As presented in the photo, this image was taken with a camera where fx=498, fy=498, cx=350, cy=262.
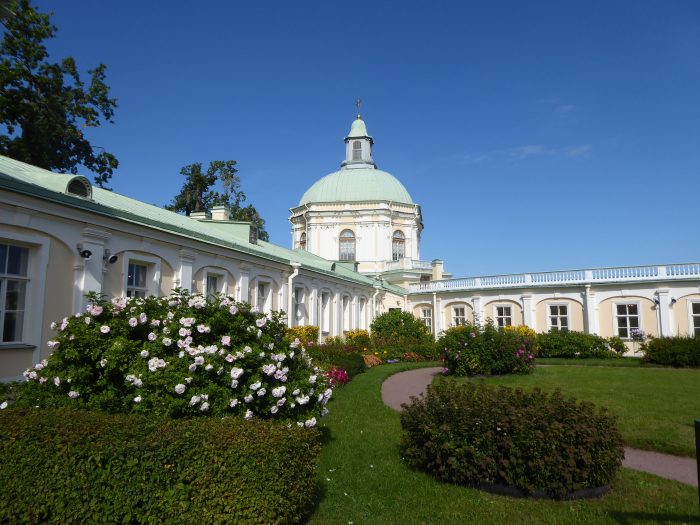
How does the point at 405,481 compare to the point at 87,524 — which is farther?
the point at 405,481

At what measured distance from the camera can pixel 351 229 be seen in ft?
138

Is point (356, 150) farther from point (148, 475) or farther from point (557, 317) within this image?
point (148, 475)

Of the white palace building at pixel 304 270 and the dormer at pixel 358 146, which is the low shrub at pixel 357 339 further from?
the dormer at pixel 358 146

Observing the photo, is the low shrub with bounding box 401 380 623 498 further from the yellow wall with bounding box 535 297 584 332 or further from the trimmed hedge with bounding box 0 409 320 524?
the yellow wall with bounding box 535 297 584 332

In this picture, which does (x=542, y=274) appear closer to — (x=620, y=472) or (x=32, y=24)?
(x=620, y=472)

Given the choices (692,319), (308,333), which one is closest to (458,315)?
(692,319)

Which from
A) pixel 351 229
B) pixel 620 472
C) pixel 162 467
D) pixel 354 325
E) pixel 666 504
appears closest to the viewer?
pixel 162 467

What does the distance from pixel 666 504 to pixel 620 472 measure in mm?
1092

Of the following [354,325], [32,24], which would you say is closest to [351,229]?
[354,325]

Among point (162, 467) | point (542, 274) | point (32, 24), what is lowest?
point (162, 467)

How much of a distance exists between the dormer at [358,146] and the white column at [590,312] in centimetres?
2605

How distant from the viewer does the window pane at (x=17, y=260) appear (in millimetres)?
9049

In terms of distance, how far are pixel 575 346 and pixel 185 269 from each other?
1914cm

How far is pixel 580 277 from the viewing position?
1102 inches
